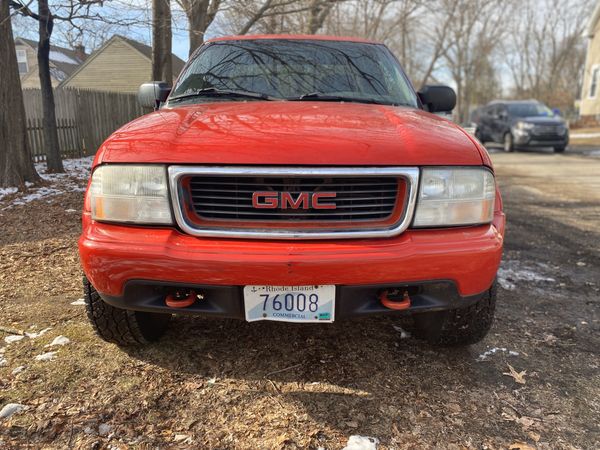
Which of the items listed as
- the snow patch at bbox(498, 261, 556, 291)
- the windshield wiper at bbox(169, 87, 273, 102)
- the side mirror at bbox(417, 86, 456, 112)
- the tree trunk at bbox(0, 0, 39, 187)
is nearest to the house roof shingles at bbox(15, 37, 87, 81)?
the tree trunk at bbox(0, 0, 39, 187)

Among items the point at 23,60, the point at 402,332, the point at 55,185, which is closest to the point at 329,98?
the point at 402,332

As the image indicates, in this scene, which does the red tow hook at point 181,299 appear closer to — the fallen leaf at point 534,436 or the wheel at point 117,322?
the wheel at point 117,322

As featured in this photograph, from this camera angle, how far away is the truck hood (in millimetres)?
1920

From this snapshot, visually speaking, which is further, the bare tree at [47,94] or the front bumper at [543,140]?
the front bumper at [543,140]

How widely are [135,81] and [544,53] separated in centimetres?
3678

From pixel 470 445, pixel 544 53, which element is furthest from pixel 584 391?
pixel 544 53

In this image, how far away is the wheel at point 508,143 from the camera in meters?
16.4

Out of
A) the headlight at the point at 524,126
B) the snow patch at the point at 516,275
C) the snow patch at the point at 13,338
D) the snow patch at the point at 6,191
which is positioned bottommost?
the snow patch at the point at 516,275

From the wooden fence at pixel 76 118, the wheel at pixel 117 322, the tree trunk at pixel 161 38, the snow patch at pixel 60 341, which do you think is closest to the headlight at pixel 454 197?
the wheel at pixel 117 322

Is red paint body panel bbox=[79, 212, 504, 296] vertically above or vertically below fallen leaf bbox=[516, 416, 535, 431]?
above

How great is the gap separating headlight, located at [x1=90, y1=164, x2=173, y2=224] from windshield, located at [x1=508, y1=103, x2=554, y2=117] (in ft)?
56.6

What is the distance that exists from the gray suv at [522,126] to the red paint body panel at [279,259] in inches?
609

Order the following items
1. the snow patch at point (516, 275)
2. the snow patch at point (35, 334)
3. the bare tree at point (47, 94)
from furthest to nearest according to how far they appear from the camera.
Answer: the bare tree at point (47, 94) < the snow patch at point (516, 275) < the snow patch at point (35, 334)

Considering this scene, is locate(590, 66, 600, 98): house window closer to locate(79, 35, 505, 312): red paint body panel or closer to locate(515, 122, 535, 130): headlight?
locate(515, 122, 535, 130): headlight
